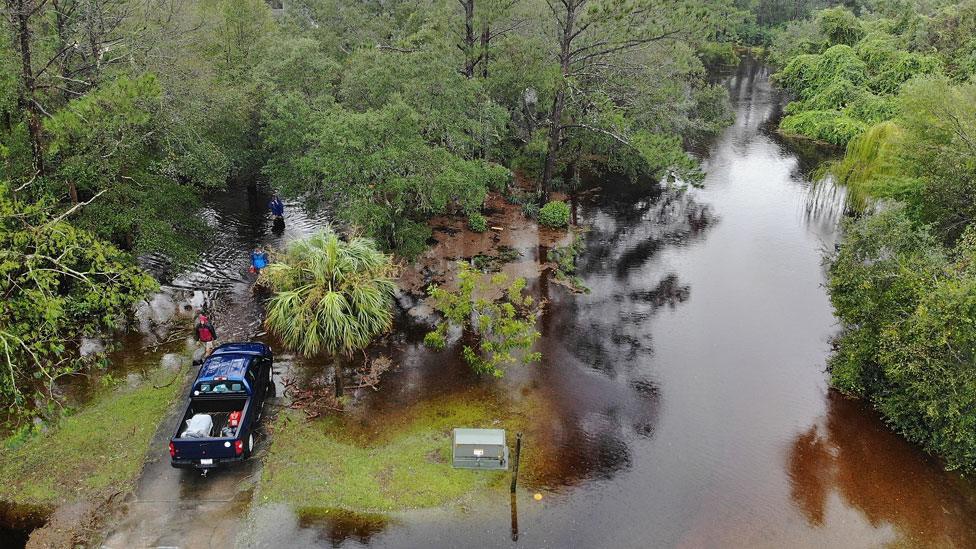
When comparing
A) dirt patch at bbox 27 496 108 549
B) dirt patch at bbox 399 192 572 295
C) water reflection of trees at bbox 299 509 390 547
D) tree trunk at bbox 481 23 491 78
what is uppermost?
tree trunk at bbox 481 23 491 78

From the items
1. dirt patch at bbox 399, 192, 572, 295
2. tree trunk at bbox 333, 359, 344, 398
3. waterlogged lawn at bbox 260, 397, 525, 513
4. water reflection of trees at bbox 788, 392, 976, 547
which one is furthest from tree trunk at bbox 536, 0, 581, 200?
water reflection of trees at bbox 788, 392, 976, 547

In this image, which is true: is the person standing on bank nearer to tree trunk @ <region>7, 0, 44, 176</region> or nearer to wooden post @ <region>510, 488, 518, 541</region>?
tree trunk @ <region>7, 0, 44, 176</region>

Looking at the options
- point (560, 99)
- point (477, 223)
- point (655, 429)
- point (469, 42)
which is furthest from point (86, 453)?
point (560, 99)

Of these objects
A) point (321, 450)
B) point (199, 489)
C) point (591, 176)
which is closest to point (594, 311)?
point (321, 450)

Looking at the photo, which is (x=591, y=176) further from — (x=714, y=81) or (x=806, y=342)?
(x=714, y=81)

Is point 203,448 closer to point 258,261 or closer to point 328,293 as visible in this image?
point 328,293

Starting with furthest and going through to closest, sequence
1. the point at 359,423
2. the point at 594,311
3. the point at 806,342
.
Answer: the point at 594,311, the point at 806,342, the point at 359,423
